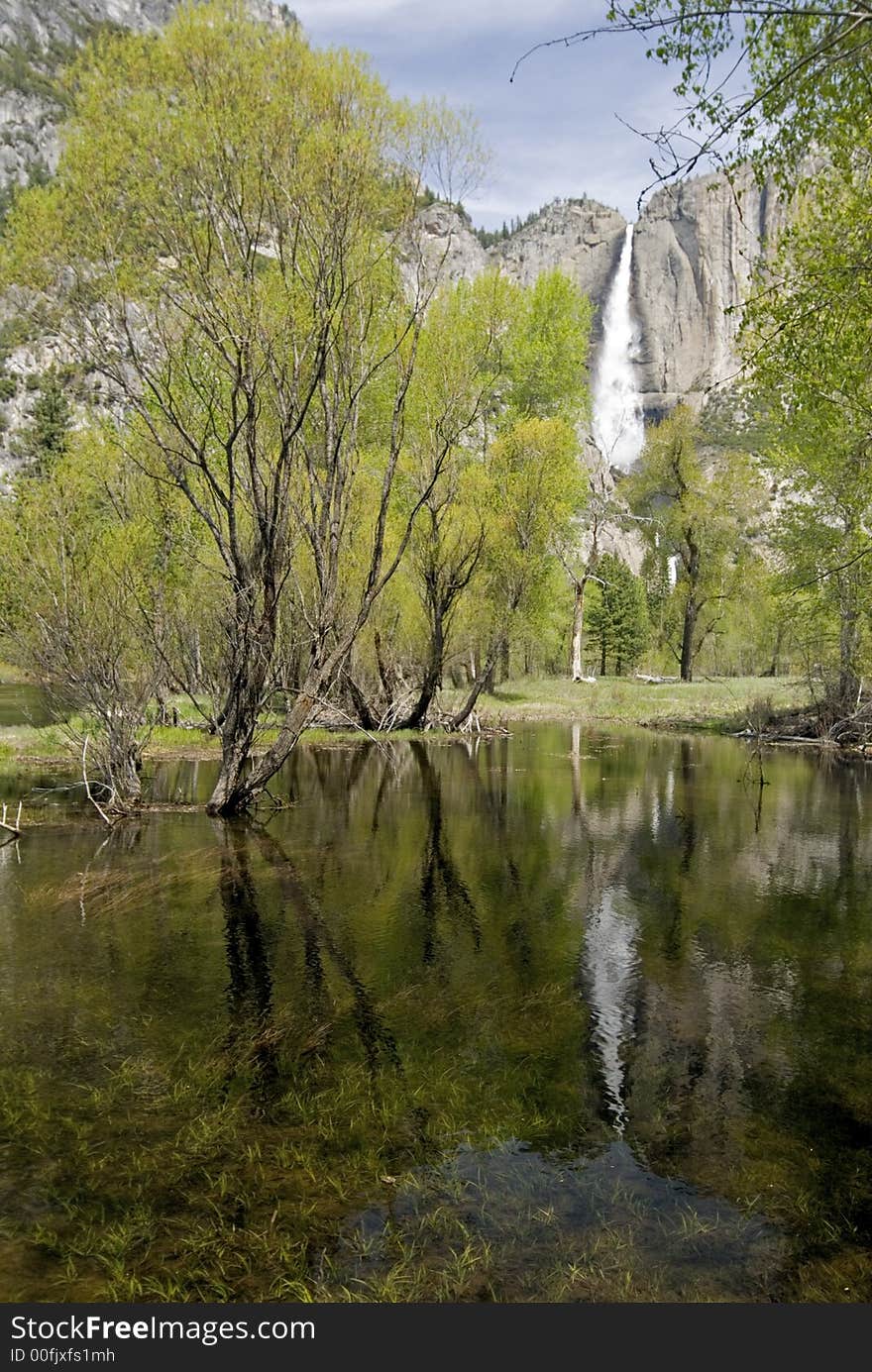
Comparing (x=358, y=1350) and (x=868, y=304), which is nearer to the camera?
(x=358, y=1350)

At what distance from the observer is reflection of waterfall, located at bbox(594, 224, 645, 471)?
134 m

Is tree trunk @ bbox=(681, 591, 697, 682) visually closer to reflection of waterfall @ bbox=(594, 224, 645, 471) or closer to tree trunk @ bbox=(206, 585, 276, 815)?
tree trunk @ bbox=(206, 585, 276, 815)

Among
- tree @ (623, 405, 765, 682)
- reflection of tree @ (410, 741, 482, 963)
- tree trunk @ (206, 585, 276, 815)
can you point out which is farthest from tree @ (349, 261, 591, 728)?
reflection of tree @ (410, 741, 482, 963)

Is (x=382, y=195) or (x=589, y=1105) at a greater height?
(x=382, y=195)

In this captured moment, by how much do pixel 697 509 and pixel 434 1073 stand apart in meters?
44.2

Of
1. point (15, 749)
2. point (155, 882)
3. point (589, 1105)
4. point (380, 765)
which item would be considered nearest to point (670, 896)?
point (589, 1105)

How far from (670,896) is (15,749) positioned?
1998cm

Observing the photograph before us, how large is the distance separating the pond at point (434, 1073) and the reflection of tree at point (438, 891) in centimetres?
7

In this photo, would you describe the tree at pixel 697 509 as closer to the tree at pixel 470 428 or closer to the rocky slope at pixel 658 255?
the tree at pixel 470 428

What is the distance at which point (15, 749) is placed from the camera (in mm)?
24344

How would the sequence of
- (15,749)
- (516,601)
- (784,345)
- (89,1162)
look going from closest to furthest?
(89,1162), (784,345), (15,749), (516,601)

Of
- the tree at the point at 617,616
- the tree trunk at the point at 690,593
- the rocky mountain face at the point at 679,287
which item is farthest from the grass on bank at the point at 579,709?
the rocky mountain face at the point at 679,287

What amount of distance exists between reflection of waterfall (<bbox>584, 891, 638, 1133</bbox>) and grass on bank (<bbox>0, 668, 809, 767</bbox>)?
16.2m

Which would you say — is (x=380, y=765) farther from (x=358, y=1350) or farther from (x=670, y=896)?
(x=358, y=1350)
